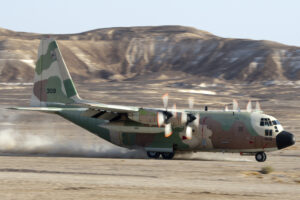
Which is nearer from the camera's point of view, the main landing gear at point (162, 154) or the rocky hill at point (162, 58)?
the main landing gear at point (162, 154)

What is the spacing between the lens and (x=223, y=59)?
174 m

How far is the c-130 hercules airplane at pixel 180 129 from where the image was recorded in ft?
97.7

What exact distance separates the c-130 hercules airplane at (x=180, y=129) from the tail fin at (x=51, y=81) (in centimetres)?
93

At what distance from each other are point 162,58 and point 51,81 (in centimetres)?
15100

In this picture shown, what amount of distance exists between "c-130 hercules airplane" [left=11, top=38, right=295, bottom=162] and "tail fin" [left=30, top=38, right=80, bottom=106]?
929 millimetres

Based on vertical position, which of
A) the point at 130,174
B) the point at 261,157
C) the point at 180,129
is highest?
the point at 180,129

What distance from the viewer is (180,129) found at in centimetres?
3075

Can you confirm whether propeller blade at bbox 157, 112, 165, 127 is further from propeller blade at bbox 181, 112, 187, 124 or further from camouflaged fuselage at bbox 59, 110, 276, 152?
propeller blade at bbox 181, 112, 187, 124

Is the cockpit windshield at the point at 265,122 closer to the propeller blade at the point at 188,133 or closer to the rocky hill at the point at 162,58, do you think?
the propeller blade at the point at 188,133

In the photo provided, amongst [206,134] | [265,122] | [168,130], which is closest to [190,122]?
[206,134]

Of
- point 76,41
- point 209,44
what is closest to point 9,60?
point 76,41

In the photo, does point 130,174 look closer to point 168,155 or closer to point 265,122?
point 168,155

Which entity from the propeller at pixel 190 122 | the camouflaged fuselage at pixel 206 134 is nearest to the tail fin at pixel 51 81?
the camouflaged fuselage at pixel 206 134

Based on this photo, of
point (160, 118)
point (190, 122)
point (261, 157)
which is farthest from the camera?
point (190, 122)
